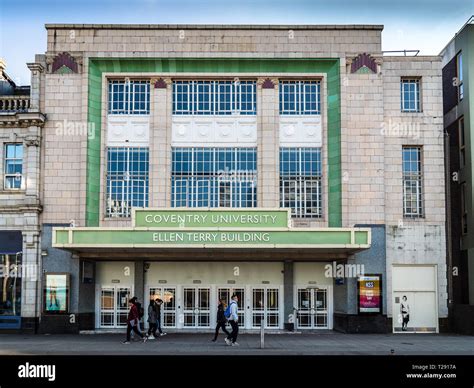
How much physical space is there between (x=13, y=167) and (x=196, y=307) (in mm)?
11771

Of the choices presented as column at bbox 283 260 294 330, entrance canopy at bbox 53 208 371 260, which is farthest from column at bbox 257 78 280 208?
column at bbox 283 260 294 330

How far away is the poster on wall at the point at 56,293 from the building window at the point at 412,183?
1719 centimetres

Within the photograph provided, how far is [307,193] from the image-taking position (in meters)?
30.4

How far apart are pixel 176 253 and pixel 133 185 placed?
435 cm

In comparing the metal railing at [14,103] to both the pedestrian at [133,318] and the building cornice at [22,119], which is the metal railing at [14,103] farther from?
the pedestrian at [133,318]

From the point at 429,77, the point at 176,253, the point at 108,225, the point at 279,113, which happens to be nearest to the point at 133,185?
the point at 108,225

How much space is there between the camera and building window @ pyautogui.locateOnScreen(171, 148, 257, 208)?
3047 centimetres

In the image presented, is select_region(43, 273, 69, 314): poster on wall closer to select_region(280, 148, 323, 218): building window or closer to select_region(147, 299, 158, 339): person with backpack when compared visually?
select_region(147, 299, 158, 339): person with backpack

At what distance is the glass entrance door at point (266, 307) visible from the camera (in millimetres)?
30719

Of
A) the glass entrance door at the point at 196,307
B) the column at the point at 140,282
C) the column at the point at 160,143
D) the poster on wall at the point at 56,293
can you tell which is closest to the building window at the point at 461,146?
the glass entrance door at the point at 196,307

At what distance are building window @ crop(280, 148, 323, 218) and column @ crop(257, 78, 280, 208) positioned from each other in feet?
1.44
